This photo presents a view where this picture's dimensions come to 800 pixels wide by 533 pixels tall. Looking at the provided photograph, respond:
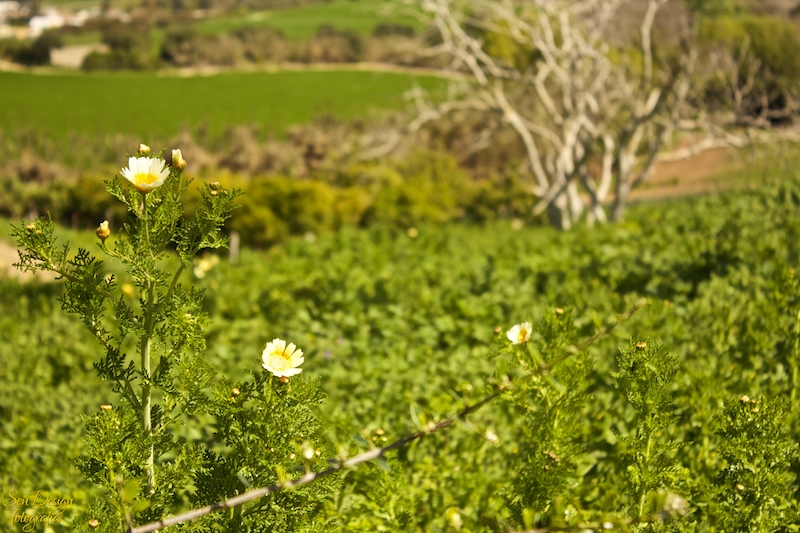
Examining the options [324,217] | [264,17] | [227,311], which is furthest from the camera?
[264,17]

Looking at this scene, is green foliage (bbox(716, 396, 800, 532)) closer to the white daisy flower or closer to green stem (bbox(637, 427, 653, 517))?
green stem (bbox(637, 427, 653, 517))

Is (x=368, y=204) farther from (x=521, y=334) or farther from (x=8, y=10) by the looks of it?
(x=8, y=10)

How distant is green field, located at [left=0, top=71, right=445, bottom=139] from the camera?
28.6 m

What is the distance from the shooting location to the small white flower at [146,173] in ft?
4.35

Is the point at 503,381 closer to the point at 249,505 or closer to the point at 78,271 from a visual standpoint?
the point at 249,505

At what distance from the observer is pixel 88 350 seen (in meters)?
4.76

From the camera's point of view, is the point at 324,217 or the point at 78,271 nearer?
the point at 78,271

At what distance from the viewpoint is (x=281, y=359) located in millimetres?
1406

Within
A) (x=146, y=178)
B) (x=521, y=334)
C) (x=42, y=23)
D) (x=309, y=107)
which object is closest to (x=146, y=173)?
(x=146, y=178)

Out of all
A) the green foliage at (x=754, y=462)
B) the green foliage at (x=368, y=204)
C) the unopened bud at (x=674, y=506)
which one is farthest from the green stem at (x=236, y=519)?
the green foliage at (x=368, y=204)

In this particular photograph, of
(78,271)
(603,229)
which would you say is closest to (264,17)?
(603,229)

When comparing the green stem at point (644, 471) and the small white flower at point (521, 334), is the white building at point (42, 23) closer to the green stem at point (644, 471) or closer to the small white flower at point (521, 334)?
the small white flower at point (521, 334)

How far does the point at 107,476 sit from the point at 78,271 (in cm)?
43

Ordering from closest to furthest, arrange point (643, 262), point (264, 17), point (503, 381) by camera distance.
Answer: point (503, 381) < point (643, 262) < point (264, 17)
